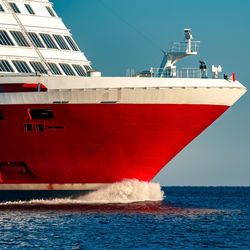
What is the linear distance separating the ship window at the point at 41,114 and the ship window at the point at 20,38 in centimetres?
644

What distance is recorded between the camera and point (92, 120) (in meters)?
45.1

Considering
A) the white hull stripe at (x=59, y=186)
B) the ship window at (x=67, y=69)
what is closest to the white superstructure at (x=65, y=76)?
the ship window at (x=67, y=69)

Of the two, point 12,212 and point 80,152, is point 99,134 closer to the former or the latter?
point 80,152

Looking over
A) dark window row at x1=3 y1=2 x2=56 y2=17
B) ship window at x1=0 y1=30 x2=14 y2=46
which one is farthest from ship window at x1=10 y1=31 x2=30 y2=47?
dark window row at x1=3 y1=2 x2=56 y2=17

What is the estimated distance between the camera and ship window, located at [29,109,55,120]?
4541 centimetres

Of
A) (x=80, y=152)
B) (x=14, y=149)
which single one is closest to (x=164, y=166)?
(x=80, y=152)

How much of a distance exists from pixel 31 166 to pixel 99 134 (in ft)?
16.5

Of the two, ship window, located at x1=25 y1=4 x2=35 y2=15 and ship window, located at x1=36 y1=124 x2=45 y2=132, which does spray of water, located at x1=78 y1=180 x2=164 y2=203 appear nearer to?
ship window, located at x1=36 y1=124 x2=45 y2=132

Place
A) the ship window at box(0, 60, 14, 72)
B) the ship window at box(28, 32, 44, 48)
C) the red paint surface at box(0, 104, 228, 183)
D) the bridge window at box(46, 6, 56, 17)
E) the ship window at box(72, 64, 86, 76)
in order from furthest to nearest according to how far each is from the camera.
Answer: the bridge window at box(46, 6, 56, 17) < the ship window at box(72, 64, 86, 76) < the ship window at box(28, 32, 44, 48) < the ship window at box(0, 60, 14, 72) < the red paint surface at box(0, 104, 228, 183)

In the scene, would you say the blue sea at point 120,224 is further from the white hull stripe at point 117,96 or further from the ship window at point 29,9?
the ship window at point 29,9

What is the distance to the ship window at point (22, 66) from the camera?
48375mm

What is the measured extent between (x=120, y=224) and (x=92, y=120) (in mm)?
7717

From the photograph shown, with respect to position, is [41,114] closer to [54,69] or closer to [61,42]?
[54,69]

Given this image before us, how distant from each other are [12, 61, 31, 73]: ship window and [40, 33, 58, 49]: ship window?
333 cm
